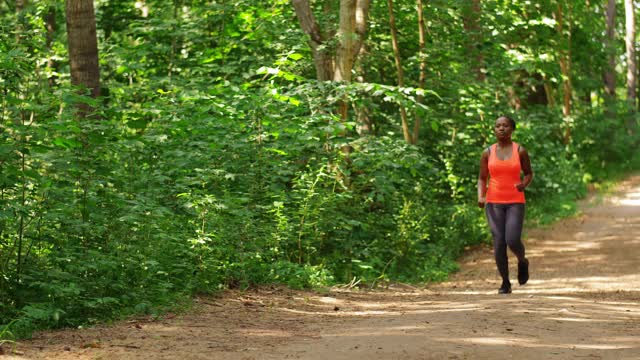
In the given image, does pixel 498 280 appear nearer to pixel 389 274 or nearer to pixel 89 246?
pixel 389 274

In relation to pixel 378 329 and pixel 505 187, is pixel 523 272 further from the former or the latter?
pixel 378 329

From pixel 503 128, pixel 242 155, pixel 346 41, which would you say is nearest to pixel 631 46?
pixel 346 41

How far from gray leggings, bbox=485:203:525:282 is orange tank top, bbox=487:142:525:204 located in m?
0.08

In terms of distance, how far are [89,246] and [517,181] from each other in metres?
4.97

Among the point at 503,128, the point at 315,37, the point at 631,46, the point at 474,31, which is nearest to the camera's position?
the point at 503,128

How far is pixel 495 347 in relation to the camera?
671 centimetres

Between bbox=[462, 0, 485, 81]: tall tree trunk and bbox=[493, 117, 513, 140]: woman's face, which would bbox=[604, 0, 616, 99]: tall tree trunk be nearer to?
bbox=[462, 0, 485, 81]: tall tree trunk

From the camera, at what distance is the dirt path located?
6551 mm

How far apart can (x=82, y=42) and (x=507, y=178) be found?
18.1ft

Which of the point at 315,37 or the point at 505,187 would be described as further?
the point at 315,37

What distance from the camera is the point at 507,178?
1060 centimetres

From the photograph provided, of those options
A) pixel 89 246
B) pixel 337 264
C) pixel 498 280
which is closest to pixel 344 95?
pixel 337 264

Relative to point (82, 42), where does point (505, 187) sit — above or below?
below

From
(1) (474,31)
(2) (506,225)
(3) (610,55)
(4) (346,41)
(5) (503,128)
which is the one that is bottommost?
(2) (506,225)
